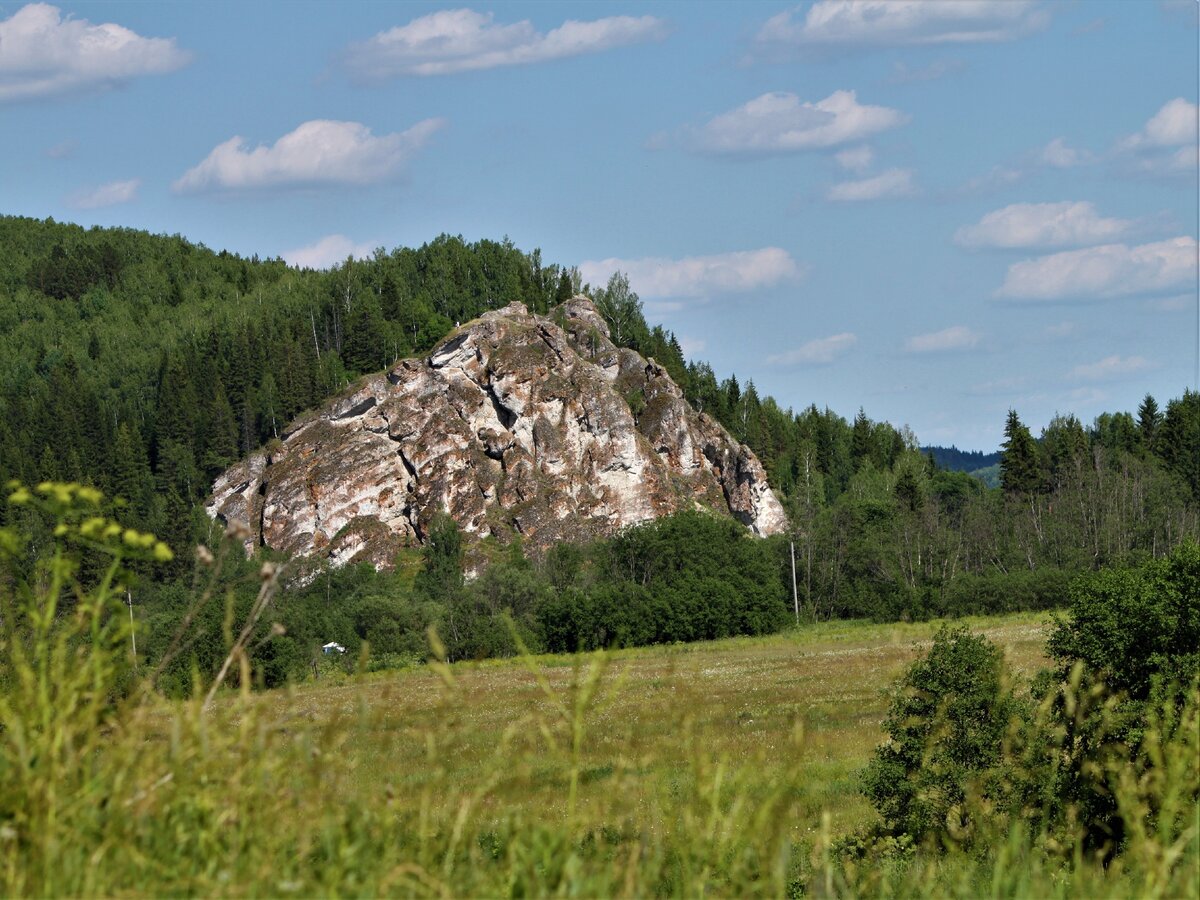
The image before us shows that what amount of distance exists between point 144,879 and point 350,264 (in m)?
193

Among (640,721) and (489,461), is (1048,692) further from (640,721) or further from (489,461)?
(489,461)

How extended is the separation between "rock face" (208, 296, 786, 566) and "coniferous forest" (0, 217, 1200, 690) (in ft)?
19.5

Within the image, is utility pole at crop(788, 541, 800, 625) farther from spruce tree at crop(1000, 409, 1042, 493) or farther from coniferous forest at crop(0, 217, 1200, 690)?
spruce tree at crop(1000, 409, 1042, 493)

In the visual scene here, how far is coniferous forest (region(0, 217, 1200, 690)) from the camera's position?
91.7m

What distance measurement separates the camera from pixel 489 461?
146 metres

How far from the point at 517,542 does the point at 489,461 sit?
505 inches

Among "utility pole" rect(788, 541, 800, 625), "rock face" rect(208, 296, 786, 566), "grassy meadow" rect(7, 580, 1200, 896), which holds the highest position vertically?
"rock face" rect(208, 296, 786, 566)

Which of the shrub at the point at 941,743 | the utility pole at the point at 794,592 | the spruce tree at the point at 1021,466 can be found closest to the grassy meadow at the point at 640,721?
the shrub at the point at 941,743

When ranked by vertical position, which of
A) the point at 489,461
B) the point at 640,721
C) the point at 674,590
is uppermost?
the point at 489,461

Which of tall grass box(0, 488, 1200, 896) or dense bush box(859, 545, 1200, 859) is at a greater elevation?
tall grass box(0, 488, 1200, 896)

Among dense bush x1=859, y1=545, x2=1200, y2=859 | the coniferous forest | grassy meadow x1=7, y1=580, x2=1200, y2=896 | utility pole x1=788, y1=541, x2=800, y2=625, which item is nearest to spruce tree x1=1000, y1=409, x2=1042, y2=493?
the coniferous forest

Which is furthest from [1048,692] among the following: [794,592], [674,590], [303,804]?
[794,592]

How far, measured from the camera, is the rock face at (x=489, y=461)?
461 ft

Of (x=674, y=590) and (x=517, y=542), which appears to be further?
(x=517, y=542)
